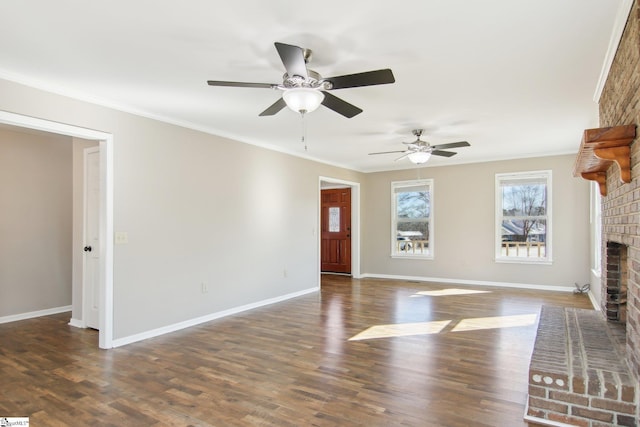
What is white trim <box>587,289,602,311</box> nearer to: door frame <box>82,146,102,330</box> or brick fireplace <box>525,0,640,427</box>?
brick fireplace <box>525,0,640,427</box>

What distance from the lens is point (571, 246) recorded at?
649cm

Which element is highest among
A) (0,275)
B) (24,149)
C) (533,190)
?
(24,149)

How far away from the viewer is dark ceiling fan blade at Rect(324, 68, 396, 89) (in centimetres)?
233

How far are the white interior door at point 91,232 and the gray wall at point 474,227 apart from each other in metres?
5.46

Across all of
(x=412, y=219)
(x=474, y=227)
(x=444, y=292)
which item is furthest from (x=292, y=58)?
(x=412, y=219)

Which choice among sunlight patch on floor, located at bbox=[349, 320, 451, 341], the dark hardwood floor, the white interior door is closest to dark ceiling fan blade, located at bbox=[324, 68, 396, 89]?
the dark hardwood floor

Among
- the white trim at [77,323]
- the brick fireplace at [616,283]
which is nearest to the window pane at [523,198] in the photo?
the brick fireplace at [616,283]

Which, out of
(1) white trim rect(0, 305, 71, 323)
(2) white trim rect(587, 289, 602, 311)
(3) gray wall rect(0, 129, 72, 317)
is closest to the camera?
(1) white trim rect(0, 305, 71, 323)

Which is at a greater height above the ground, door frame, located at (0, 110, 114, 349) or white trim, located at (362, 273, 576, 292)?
door frame, located at (0, 110, 114, 349)

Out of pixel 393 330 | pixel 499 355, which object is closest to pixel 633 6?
pixel 499 355

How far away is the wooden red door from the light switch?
17.7 feet

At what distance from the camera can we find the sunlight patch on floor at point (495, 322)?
436cm

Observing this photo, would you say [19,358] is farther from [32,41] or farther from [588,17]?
[588,17]

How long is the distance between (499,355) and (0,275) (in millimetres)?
5831
